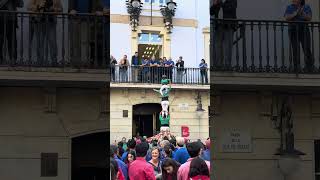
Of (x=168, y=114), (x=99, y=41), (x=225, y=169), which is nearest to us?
(x=168, y=114)

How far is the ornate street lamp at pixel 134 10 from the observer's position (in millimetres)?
447

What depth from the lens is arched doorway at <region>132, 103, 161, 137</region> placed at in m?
0.45

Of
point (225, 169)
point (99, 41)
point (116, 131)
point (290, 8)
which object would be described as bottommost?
point (225, 169)

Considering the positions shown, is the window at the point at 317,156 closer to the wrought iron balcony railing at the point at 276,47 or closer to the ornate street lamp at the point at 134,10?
the wrought iron balcony railing at the point at 276,47

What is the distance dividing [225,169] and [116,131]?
1.42 feet

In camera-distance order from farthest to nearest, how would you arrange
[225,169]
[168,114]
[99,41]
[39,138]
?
[225,169] < [39,138] < [99,41] < [168,114]

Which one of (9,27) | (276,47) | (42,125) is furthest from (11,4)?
(276,47)

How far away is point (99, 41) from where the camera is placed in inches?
22.8

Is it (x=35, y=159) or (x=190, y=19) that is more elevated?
(x=190, y=19)

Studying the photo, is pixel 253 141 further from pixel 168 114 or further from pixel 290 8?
pixel 168 114

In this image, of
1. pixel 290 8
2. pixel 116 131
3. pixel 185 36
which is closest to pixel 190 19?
pixel 185 36

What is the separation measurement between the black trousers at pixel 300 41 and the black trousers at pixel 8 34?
48 cm

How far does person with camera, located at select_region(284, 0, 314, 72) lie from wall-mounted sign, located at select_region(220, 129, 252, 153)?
0.17 m

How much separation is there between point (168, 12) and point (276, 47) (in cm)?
42
